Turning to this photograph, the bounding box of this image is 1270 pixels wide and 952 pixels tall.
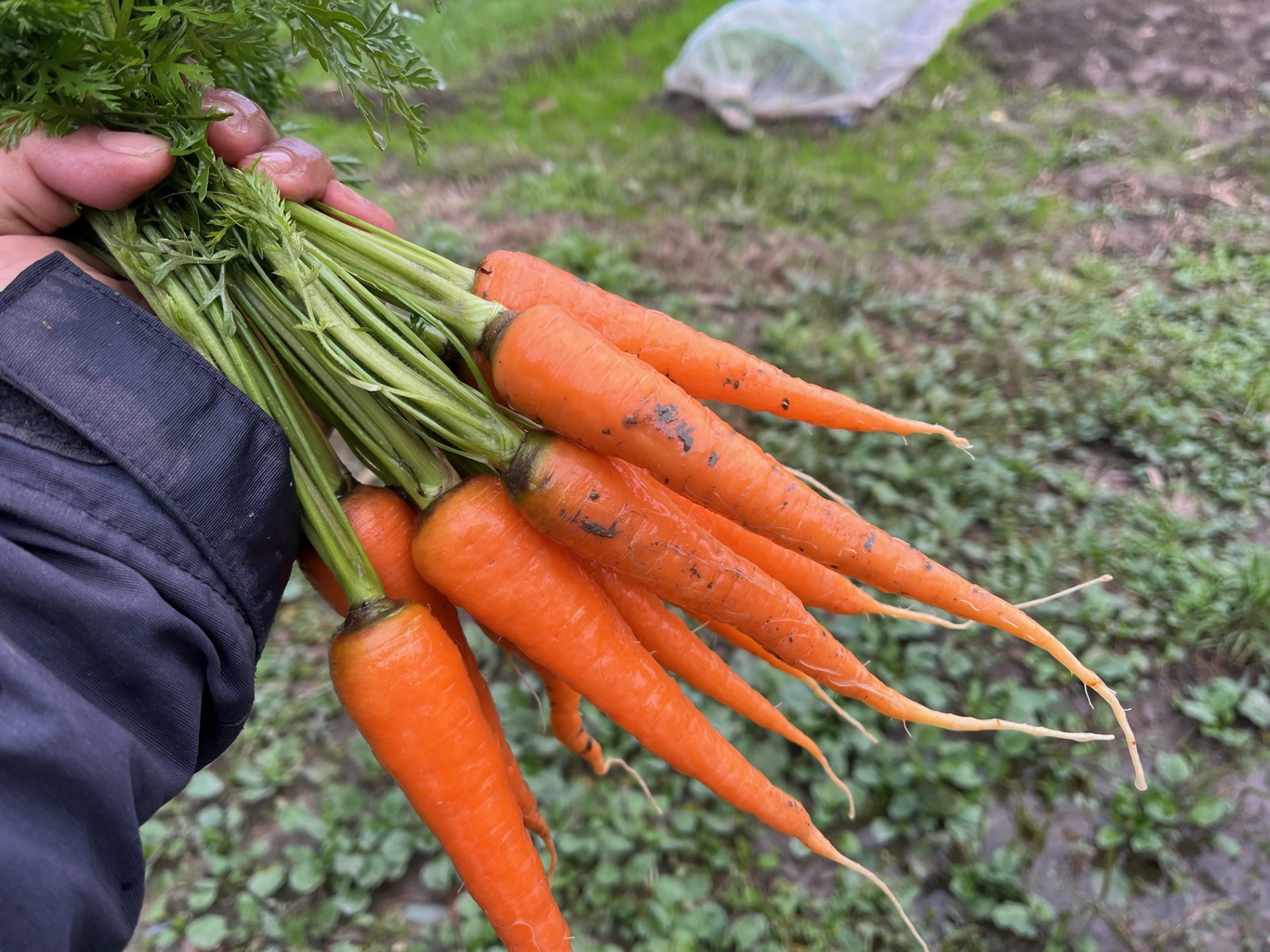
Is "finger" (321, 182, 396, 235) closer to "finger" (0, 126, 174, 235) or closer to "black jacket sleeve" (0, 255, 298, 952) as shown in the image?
"finger" (0, 126, 174, 235)

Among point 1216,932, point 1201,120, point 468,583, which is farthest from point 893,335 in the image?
point 1201,120

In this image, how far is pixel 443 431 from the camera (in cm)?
116

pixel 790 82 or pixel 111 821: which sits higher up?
pixel 111 821

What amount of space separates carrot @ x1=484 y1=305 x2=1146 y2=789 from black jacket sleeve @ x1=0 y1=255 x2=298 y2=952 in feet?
1.43

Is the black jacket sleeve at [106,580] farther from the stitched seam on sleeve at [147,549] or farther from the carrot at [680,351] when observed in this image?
the carrot at [680,351]

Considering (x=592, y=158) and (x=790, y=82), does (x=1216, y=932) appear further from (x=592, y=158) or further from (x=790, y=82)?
(x=790, y=82)

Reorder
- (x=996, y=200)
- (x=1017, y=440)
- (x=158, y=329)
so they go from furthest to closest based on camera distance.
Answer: (x=996, y=200)
(x=1017, y=440)
(x=158, y=329)

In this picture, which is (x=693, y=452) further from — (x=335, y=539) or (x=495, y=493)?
(x=335, y=539)

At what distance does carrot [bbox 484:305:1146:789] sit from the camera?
1.19m

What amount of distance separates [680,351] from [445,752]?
897 mm

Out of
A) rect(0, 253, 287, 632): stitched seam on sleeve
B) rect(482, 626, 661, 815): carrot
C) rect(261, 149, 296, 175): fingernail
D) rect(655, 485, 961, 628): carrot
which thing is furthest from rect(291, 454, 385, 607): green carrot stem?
rect(655, 485, 961, 628): carrot

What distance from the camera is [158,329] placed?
A: 41.6 inches

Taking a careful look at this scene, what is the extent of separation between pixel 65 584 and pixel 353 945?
54.9 inches

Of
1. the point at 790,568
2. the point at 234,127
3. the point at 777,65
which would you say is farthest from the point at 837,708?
the point at 777,65
